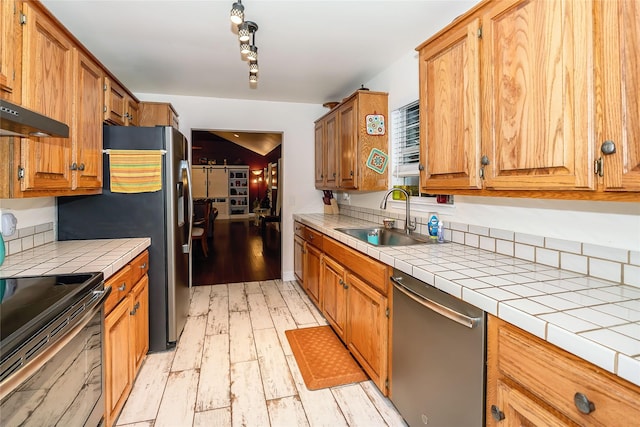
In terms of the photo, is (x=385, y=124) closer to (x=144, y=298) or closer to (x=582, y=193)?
(x=582, y=193)

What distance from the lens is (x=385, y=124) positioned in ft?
10.4

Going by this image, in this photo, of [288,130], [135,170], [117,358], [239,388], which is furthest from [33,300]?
[288,130]

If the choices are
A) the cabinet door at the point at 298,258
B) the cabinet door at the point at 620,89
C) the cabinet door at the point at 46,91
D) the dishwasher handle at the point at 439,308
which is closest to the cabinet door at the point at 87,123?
the cabinet door at the point at 46,91

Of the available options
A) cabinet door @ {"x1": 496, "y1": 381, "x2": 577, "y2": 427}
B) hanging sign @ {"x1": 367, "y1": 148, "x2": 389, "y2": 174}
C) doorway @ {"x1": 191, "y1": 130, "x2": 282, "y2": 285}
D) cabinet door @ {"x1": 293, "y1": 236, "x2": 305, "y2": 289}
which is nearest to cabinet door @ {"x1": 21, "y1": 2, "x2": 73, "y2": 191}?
cabinet door @ {"x1": 496, "y1": 381, "x2": 577, "y2": 427}

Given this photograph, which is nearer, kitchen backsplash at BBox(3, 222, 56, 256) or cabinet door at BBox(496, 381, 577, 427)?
cabinet door at BBox(496, 381, 577, 427)

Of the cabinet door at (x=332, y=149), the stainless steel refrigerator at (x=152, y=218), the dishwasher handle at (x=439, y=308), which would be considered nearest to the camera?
the dishwasher handle at (x=439, y=308)

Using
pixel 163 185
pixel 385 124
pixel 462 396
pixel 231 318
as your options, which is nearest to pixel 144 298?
pixel 163 185

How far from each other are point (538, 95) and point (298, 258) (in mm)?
3322

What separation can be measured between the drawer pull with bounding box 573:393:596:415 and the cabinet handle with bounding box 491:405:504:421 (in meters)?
0.31

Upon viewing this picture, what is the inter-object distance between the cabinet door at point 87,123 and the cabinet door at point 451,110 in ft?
6.73

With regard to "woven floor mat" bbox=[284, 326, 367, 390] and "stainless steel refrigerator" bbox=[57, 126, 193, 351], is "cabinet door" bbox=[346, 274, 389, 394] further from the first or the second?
"stainless steel refrigerator" bbox=[57, 126, 193, 351]

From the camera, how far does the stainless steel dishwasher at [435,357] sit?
4.09 feet

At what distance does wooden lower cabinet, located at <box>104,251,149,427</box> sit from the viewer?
5.47 ft

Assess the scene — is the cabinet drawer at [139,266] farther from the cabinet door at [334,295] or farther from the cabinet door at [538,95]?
the cabinet door at [538,95]
